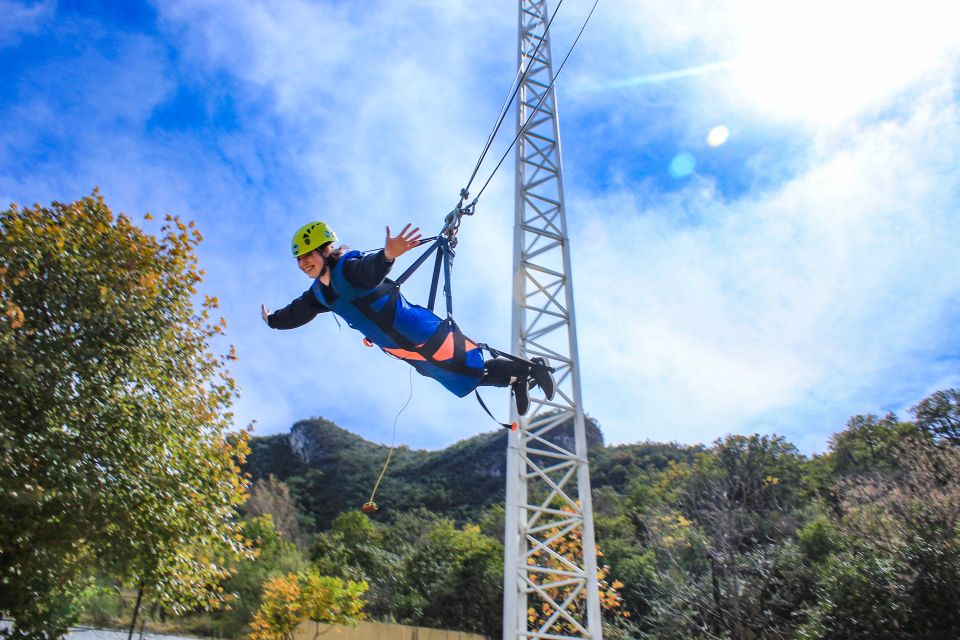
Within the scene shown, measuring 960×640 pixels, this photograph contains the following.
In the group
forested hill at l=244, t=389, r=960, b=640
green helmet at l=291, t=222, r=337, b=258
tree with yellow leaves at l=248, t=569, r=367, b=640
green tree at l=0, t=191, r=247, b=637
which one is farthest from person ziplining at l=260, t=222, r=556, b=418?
tree with yellow leaves at l=248, t=569, r=367, b=640

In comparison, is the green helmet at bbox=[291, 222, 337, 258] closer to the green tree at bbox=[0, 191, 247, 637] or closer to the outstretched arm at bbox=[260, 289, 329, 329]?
the outstretched arm at bbox=[260, 289, 329, 329]

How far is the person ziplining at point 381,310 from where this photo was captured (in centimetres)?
345

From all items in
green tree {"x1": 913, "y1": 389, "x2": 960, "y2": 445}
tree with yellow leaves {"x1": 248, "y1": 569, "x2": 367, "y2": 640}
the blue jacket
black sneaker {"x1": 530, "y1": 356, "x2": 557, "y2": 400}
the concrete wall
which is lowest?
the concrete wall

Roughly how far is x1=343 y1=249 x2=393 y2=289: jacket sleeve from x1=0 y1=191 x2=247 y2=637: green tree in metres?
3.87

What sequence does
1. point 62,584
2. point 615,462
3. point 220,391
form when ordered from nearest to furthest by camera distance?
point 62,584
point 220,391
point 615,462

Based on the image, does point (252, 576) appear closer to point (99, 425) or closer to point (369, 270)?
point (99, 425)

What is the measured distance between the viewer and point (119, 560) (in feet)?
21.1

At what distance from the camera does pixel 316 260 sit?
3.69 metres

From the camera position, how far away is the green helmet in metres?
3.64

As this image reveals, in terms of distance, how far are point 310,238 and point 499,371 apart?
173cm

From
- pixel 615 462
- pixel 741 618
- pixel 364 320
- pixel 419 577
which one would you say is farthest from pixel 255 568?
pixel 615 462

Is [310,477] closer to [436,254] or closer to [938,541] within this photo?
[938,541]

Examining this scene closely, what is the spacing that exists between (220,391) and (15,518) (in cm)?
216

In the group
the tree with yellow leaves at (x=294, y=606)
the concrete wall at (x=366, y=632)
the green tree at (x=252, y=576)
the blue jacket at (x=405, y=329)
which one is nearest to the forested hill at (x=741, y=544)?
the green tree at (x=252, y=576)
